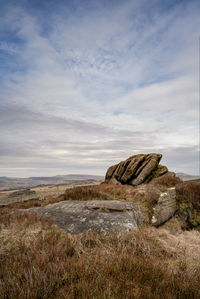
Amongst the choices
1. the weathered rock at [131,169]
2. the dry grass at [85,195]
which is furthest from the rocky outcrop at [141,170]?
the dry grass at [85,195]

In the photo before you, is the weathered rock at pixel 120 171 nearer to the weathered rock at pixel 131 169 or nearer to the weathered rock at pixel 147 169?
the weathered rock at pixel 131 169

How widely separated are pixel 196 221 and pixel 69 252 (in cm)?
905

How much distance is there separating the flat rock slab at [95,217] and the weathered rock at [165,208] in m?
1.18

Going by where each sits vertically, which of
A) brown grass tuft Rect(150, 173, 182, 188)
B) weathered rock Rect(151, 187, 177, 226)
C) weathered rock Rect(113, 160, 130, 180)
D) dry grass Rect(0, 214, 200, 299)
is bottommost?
weathered rock Rect(151, 187, 177, 226)

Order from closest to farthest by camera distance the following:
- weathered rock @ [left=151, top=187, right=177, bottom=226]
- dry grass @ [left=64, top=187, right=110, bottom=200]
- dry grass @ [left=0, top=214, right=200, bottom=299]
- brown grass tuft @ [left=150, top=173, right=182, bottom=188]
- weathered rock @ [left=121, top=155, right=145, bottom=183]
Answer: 1. dry grass @ [left=0, top=214, right=200, bottom=299]
2. weathered rock @ [left=151, top=187, right=177, bottom=226]
3. dry grass @ [left=64, top=187, right=110, bottom=200]
4. brown grass tuft @ [left=150, top=173, right=182, bottom=188]
5. weathered rock @ [left=121, top=155, right=145, bottom=183]

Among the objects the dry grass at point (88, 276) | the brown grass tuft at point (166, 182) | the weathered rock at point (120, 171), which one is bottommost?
the dry grass at point (88, 276)

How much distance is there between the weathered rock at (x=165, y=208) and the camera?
8414mm

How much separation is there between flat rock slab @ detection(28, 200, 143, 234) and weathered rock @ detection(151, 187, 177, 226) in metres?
1.18

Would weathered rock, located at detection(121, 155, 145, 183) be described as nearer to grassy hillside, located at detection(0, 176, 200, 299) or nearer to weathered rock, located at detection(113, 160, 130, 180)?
weathered rock, located at detection(113, 160, 130, 180)

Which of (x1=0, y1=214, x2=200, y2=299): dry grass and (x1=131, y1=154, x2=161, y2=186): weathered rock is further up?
(x1=131, y1=154, x2=161, y2=186): weathered rock

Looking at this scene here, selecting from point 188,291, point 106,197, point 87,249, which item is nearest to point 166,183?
point 106,197

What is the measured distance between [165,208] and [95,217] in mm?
4949

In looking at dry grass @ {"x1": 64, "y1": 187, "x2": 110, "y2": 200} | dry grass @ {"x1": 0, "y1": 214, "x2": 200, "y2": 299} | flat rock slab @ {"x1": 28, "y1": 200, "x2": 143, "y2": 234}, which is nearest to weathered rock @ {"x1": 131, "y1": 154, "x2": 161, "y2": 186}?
dry grass @ {"x1": 64, "y1": 187, "x2": 110, "y2": 200}

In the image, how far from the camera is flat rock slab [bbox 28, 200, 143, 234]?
5.57 m
